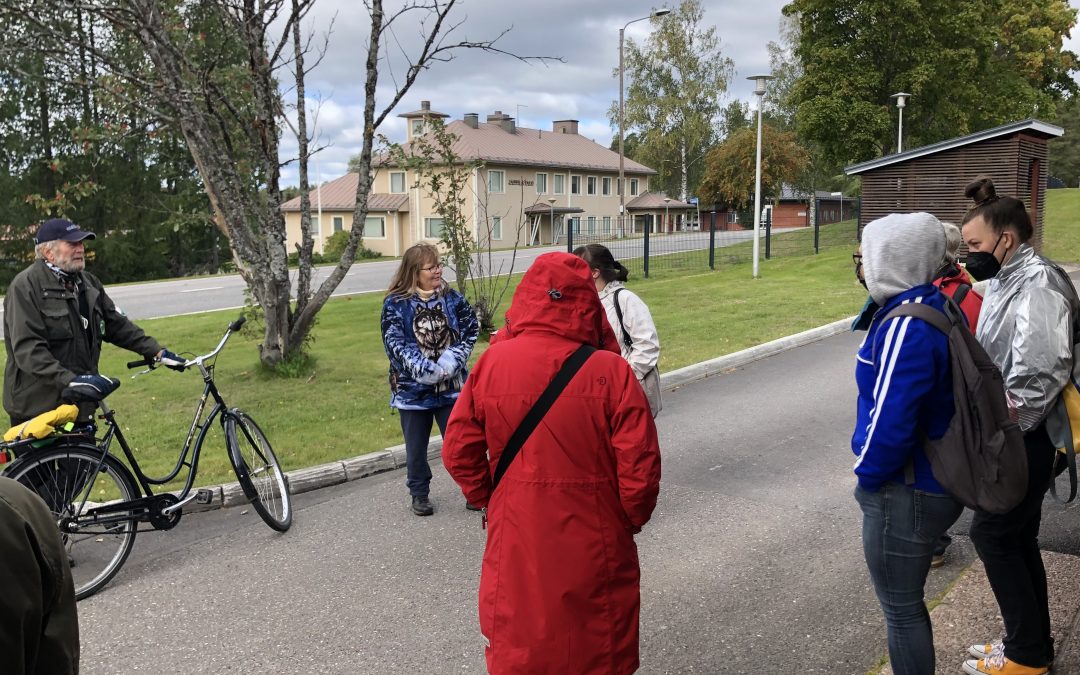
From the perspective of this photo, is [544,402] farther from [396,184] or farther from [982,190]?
[396,184]

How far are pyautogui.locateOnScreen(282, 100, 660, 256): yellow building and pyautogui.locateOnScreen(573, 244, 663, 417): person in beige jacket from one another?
154 ft

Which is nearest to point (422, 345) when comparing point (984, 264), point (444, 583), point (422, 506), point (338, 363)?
point (422, 506)

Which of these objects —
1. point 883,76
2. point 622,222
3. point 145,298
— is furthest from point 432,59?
point 883,76

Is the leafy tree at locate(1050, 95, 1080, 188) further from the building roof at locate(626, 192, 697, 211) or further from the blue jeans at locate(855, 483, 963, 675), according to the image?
the blue jeans at locate(855, 483, 963, 675)

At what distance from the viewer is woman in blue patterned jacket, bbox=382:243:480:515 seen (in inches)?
212

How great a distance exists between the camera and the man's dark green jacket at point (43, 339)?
4773mm

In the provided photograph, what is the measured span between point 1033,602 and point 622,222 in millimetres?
21918

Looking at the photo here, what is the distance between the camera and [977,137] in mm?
20406

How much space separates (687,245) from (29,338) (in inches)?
804

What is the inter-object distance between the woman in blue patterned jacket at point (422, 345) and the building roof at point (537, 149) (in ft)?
154

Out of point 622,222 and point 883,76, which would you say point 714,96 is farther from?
point 622,222

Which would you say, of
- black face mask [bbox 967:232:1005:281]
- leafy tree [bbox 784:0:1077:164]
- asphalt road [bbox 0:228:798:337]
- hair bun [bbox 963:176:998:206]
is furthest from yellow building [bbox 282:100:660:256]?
black face mask [bbox 967:232:1005:281]

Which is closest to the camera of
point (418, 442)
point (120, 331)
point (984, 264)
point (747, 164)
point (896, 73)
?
point (984, 264)

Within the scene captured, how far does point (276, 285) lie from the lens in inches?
368
